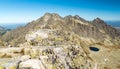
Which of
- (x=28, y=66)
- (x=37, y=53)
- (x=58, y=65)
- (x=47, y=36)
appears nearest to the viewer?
(x=28, y=66)

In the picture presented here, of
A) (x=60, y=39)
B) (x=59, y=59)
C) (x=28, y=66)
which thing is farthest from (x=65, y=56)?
(x=60, y=39)

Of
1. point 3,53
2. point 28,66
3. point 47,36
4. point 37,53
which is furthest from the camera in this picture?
point 47,36

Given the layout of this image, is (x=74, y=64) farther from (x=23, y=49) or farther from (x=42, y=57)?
(x=23, y=49)

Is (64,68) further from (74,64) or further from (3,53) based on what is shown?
(3,53)

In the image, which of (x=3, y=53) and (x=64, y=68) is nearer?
(x=64, y=68)

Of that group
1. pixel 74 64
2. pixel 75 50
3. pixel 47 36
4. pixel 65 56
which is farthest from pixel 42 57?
pixel 47 36

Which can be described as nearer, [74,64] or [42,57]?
[42,57]

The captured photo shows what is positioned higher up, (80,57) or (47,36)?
(47,36)

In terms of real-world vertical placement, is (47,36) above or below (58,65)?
above

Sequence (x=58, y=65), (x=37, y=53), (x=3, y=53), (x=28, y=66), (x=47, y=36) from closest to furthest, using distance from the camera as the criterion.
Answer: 1. (x=28, y=66)
2. (x=58, y=65)
3. (x=37, y=53)
4. (x=3, y=53)
5. (x=47, y=36)
